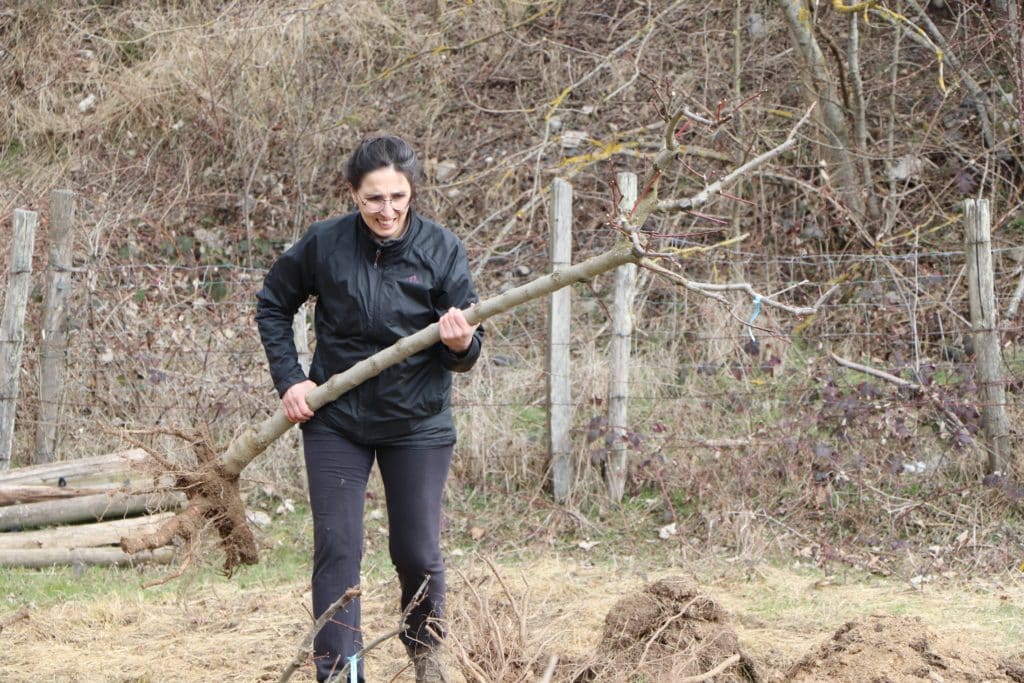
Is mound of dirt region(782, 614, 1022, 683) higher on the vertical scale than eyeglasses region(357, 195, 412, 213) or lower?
lower

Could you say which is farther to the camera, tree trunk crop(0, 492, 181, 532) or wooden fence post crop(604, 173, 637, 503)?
wooden fence post crop(604, 173, 637, 503)

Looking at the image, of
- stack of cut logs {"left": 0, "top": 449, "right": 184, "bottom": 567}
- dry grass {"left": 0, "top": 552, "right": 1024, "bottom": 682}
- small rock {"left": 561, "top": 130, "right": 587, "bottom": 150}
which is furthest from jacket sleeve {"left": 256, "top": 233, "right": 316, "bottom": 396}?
small rock {"left": 561, "top": 130, "right": 587, "bottom": 150}

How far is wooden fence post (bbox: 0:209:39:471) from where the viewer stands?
7.27 m

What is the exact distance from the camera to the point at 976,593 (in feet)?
19.4

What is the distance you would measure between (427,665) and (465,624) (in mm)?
282

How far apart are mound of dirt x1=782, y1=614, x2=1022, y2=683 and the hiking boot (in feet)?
4.01

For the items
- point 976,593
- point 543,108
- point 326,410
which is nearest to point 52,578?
point 326,410

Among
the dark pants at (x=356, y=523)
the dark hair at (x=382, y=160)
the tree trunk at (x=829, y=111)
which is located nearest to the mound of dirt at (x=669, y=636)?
the dark pants at (x=356, y=523)

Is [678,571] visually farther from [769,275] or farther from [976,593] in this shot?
[769,275]

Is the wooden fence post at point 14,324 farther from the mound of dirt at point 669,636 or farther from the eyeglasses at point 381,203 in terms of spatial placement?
the mound of dirt at point 669,636

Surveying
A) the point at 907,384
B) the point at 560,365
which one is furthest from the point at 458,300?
the point at 907,384

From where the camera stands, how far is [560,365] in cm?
715

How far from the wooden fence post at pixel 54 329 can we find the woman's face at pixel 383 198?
14.8 ft

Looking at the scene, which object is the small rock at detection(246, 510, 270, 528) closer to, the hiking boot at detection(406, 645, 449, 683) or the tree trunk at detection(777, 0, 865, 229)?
the hiking boot at detection(406, 645, 449, 683)
